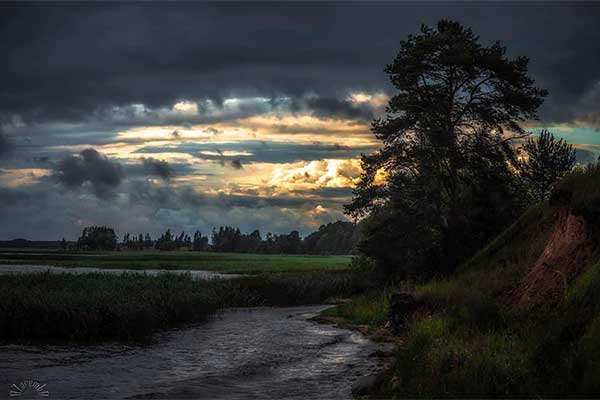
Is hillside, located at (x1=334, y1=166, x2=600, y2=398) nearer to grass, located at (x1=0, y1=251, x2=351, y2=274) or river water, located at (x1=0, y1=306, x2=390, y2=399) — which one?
river water, located at (x1=0, y1=306, x2=390, y2=399)

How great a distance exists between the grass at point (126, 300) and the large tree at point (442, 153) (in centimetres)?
1153

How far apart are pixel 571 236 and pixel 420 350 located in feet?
19.5

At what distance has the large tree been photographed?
121ft

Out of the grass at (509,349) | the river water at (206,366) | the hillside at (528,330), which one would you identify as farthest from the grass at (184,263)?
the grass at (509,349)

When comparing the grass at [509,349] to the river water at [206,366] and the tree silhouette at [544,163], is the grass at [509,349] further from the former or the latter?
the tree silhouette at [544,163]

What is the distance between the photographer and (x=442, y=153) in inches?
1484

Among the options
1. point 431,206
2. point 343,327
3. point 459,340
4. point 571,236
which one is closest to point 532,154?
point 431,206

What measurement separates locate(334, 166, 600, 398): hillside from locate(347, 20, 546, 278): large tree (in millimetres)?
13344

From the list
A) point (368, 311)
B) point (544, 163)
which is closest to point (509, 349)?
point (368, 311)

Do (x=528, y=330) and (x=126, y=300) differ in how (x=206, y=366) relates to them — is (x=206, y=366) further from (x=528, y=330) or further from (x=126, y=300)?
(x=126, y=300)

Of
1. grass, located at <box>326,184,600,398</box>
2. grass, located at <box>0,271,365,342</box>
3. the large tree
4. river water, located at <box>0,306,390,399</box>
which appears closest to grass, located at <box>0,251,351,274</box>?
grass, located at <box>0,271,365,342</box>

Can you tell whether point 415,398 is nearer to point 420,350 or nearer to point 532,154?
point 420,350

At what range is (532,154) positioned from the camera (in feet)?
176

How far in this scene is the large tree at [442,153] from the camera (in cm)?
3703
